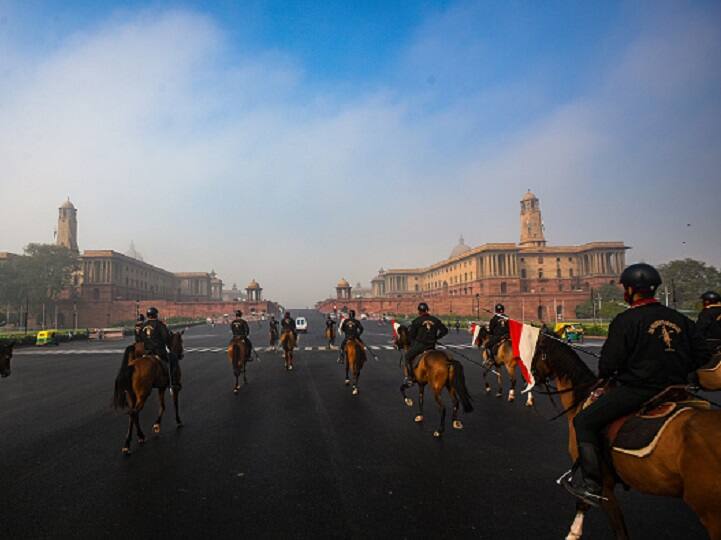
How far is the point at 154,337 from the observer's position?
26.4 ft

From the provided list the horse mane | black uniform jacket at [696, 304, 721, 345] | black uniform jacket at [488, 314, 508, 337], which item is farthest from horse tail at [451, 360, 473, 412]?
black uniform jacket at [696, 304, 721, 345]

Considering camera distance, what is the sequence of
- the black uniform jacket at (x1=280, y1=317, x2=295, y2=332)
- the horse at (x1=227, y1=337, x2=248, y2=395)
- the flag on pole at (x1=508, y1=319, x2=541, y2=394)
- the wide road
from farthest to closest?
the black uniform jacket at (x1=280, y1=317, x2=295, y2=332)
the horse at (x1=227, y1=337, x2=248, y2=395)
the flag on pole at (x1=508, y1=319, x2=541, y2=394)
the wide road

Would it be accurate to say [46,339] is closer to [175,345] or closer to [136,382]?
[175,345]

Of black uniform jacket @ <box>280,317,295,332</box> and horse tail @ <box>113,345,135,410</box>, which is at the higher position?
black uniform jacket @ <box>280,317,295,332</box>

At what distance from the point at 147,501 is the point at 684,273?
302 ft

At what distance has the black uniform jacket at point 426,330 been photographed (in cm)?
872

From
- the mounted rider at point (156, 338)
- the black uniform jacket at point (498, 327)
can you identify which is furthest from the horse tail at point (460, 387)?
the mounted rider at point (156, 338)

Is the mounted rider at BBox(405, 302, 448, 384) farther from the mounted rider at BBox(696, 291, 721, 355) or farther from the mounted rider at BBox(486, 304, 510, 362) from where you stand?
the mounted rider at BBox(696, 291, 721, 355)

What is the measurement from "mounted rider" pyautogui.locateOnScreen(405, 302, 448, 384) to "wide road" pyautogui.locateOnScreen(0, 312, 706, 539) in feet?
4.31

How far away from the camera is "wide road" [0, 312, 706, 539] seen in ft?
14.4

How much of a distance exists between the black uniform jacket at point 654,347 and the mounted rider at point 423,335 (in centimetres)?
502

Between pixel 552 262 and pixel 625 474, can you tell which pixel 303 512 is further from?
pixel 552 262

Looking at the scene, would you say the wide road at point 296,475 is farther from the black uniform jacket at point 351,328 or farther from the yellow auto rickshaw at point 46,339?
the yellow auto rickshaw at point 46,339

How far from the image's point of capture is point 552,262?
107 m
